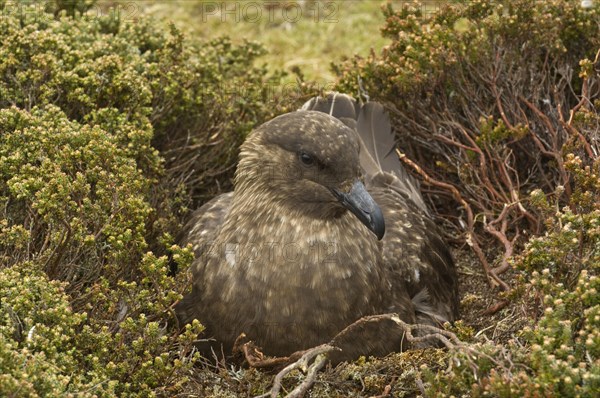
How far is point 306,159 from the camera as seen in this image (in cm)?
405

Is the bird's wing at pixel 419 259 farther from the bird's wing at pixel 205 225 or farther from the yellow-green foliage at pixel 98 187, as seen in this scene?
the yellow-green foliage at pixel 98 187

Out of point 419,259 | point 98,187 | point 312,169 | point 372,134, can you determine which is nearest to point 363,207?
point 312,169

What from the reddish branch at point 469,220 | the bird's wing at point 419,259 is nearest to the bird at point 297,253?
the bird's wing at point 419,259

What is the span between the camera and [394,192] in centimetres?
515

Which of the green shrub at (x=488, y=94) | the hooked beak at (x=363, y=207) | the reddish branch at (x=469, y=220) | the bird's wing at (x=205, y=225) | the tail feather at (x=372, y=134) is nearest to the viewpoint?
the hooked beak at (x=363, y=207)

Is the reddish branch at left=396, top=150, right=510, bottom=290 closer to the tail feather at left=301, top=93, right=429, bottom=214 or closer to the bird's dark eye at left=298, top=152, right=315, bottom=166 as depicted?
the tail feather at left=301, top=93, right=429, bottom=214

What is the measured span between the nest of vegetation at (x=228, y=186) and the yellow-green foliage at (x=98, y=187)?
0.04ft

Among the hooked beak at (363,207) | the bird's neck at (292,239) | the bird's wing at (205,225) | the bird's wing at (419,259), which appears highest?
the hooked beak at (363,207)

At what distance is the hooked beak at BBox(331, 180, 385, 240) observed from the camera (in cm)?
388

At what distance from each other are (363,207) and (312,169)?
0.96 ft

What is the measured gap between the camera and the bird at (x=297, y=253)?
4.01 metres

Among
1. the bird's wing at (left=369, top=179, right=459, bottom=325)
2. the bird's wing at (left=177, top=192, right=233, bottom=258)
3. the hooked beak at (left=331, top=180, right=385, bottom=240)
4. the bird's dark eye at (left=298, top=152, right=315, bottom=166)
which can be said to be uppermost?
the bird's dark eye at (left=298, top=152, right=315, bottom=166)

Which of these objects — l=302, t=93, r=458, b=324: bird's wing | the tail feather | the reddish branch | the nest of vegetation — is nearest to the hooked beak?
the nest of vegetation

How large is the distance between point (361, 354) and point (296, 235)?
0.60 m
